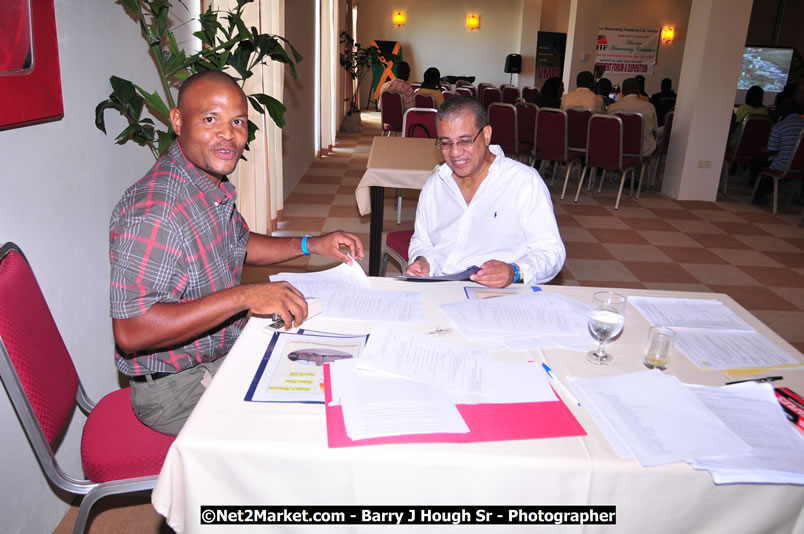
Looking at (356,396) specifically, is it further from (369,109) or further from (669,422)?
(369,109)

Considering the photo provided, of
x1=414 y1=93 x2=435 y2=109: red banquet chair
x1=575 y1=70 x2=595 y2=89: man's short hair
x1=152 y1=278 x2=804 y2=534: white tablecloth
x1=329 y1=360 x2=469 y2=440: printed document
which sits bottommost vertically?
x1=152 y1=278 x2=804 y2=534: white tablecloth

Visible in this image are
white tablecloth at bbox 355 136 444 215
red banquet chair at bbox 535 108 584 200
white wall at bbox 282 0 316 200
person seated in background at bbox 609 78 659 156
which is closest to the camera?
white tablecloth at bbox 355 136 444 215

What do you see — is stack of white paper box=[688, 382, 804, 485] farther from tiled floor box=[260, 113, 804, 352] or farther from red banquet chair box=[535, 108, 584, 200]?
red banquet chair box=[535, 108, 584, 200]

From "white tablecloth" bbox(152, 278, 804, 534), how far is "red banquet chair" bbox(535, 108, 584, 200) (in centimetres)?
610

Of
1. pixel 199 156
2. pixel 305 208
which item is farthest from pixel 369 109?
pixel 199 156

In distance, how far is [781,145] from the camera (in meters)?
6.34

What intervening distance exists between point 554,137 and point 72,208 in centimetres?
583

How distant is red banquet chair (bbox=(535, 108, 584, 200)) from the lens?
263 inches

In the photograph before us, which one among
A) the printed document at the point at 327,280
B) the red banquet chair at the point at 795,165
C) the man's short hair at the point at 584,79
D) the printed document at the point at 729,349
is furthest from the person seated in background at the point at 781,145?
the printed document at the point at 327,280

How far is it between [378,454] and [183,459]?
332 mm

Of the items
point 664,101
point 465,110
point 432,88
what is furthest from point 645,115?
point 465,110

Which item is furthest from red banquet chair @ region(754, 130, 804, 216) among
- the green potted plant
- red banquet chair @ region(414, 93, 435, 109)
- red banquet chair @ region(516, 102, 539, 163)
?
the green potted plant

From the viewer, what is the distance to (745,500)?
1.00 m

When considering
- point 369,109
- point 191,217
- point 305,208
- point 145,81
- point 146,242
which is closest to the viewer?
point 146,242
